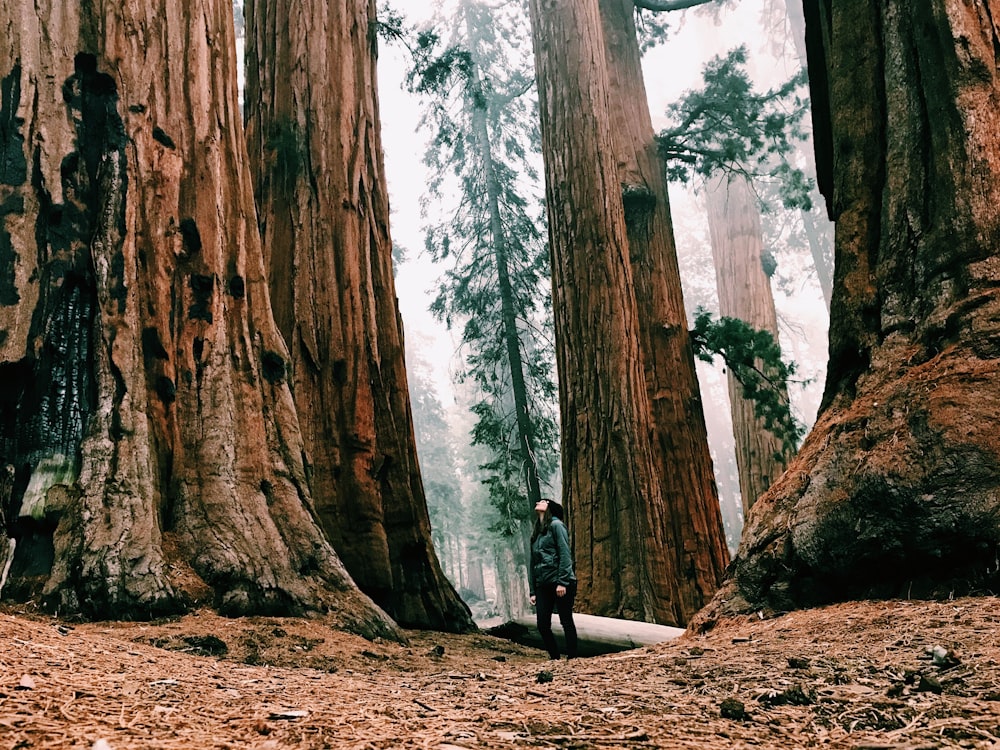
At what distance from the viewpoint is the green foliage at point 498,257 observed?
1548 centimetres

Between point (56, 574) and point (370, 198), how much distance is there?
4.01m

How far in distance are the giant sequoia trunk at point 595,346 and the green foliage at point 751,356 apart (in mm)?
2117

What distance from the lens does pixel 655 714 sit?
1.97 metres

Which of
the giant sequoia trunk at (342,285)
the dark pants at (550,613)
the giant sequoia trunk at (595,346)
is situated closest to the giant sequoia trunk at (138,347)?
the giant sequoia trunk at (342,285)

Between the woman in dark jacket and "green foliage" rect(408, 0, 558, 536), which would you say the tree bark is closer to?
"green foliage" rect(408, 0, 558, 536)

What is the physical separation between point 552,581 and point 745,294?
41.1 ft

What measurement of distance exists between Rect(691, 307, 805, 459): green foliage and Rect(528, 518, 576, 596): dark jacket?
4824 millimetres

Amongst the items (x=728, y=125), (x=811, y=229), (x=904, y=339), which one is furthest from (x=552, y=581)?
(x=811, y=229)

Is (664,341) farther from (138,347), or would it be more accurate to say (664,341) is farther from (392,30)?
(138,347)

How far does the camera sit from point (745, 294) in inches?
659

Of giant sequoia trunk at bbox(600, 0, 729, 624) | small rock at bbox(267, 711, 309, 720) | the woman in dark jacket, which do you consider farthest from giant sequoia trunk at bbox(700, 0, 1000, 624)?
giant sequoia trunk at bbox(600, 0, 729, 624)

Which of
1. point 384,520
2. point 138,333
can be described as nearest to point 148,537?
point 138,333

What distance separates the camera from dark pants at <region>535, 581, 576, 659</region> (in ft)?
18.4

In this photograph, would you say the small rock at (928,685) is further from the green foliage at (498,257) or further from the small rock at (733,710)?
the green foliage at (498,257)
